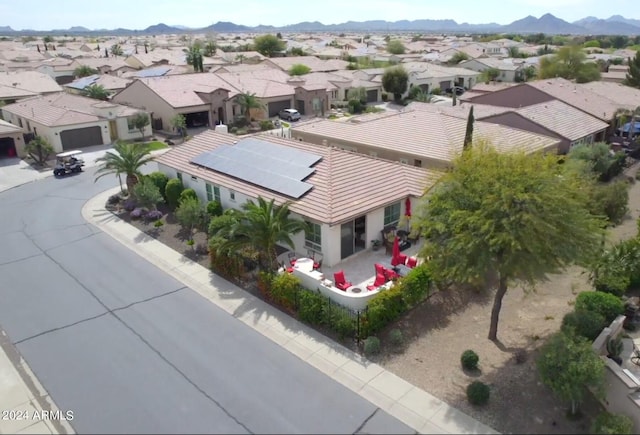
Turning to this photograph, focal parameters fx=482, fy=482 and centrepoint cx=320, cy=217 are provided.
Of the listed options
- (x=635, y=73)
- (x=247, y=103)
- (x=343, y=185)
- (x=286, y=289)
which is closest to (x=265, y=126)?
(x=247, y=103)

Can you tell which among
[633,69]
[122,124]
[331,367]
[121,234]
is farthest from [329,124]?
[633,69]

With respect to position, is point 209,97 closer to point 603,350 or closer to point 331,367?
point 331,367

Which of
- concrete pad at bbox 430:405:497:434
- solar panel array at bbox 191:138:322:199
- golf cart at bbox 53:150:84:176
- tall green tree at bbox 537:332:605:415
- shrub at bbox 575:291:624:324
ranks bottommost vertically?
concrete pad at bbox 430:405:497:434

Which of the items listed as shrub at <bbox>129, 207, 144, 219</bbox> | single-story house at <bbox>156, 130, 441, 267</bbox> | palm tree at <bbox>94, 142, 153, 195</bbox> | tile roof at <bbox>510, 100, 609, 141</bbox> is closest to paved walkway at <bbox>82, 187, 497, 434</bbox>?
shrub at <bbox>129, 207, 144, 219</bbox>

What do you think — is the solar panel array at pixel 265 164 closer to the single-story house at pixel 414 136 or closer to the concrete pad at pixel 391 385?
the single-story house at pixel 414 136

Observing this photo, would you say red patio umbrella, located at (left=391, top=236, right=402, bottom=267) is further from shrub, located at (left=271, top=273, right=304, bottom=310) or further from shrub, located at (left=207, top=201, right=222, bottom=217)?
shrub, located at (left=207, top=201, right=222, bottom=217)

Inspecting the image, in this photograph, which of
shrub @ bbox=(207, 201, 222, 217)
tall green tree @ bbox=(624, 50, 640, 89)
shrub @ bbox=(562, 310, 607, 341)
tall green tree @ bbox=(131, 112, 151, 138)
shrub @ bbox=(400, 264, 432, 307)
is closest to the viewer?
shrub @ bbox=(562, 310, 607, 341)
